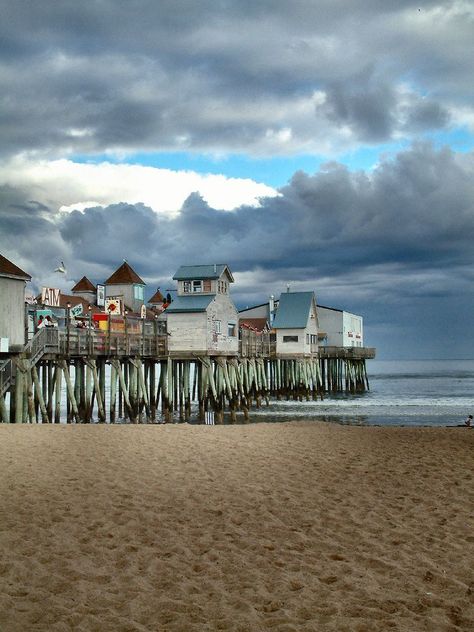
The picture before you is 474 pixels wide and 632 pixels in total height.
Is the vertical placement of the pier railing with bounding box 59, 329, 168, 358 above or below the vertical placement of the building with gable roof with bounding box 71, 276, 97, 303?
below

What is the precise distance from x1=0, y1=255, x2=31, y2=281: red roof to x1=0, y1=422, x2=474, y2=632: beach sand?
A: 416 inches

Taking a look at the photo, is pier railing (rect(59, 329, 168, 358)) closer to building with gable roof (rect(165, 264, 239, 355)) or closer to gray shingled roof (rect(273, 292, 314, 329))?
building with gable roof (rect(165, 264, 239, 355))

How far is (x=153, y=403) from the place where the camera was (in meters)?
35.8

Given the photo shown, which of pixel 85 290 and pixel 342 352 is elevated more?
pixel 85 290

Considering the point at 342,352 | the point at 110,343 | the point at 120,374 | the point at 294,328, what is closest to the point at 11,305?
the point at 110,343

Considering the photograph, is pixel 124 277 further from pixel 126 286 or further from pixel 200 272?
pixel 200 272

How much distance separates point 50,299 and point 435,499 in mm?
28739

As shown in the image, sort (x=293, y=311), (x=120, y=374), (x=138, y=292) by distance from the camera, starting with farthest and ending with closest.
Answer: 1. (x=138, y=292)
2. (x=293, y=311)
3. (x=120, y=374)

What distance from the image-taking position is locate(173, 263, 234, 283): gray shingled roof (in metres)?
37.2

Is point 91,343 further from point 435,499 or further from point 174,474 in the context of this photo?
point 435,499

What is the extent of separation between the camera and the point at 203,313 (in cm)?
3600

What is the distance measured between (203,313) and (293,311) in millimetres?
17641

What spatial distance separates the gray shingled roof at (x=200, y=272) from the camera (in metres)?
37.2

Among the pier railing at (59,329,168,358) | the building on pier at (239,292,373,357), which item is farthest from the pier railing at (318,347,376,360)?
the pier railing at (59,329,168,358)
